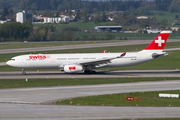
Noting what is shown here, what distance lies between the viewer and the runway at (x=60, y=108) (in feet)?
70.0

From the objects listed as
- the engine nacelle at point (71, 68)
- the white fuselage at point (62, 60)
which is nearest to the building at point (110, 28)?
the white fuselage at point (62, 60)

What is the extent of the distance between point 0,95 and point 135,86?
17.1m

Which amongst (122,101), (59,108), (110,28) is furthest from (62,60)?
(110,28)

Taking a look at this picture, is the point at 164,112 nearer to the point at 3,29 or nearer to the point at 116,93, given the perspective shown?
the point at 116,93

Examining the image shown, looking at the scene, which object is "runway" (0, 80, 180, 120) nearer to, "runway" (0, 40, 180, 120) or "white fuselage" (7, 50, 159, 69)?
"runway" (0, 40, 180, 120)

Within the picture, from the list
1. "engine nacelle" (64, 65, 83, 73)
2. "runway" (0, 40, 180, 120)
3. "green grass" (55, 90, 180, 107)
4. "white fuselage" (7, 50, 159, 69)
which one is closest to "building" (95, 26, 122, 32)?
"white fuselage" (7, 50, 159, 69)

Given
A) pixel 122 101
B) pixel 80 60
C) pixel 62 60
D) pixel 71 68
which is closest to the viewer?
pixel 122 101

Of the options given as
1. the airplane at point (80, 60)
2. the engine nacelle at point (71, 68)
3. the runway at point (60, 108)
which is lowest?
the runway at point (60, 108)

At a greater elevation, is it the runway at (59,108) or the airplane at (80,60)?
the airplane at (80,60)

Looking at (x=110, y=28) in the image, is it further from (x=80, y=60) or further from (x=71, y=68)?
(x=71, y=68)

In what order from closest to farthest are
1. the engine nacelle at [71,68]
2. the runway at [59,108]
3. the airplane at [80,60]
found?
1. the runway at [59,108]
2. the engine nacelle at [71,68]
3. the airplane at [80,60]

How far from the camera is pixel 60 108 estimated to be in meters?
23.6

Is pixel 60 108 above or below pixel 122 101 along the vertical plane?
below

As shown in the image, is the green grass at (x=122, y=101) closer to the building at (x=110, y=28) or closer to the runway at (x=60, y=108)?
the runway at (x=60, y=108)
